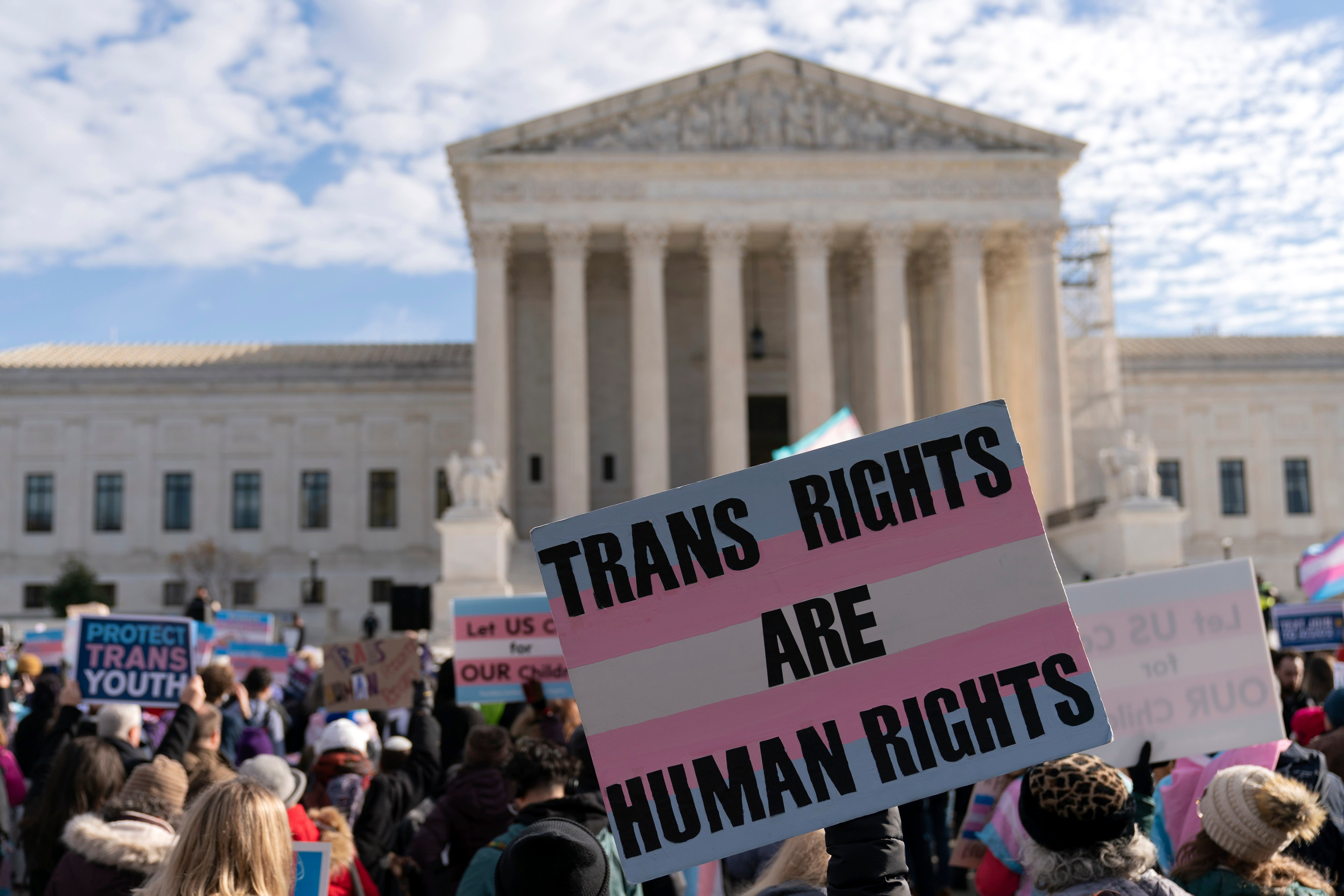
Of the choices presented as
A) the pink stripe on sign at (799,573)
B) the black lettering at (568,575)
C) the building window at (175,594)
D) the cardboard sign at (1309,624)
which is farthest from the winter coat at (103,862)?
the building window at (175,594)

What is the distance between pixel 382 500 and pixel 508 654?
3950cm

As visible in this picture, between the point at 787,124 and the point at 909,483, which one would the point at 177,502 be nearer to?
the point at 787,124

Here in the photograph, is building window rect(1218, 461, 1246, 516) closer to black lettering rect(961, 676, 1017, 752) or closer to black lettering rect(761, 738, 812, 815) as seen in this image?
black lettering rect(961, 676, 1017, 752)

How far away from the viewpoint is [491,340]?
1515 inches

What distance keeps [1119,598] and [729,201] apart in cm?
3368

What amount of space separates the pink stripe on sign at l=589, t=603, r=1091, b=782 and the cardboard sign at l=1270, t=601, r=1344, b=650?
13801 millimetres

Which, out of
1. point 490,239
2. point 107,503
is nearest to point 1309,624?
point 490,239

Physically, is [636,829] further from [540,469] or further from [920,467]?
[540,469]

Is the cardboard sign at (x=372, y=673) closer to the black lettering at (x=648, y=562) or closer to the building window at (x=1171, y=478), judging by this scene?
the black lettering at (x=648, y=562)

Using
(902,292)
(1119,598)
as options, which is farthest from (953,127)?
(1119,598)

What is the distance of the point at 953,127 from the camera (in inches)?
1566

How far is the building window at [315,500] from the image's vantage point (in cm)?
4866

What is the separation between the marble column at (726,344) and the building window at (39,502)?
89.6ft

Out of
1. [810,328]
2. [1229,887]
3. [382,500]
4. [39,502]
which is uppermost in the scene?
[810,328]
